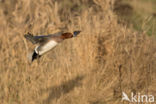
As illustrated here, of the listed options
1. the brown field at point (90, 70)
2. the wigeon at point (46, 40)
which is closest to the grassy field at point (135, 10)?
the brown field at point (90, 70)

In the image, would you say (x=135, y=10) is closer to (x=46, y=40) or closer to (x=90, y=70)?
(x=90, y=70)

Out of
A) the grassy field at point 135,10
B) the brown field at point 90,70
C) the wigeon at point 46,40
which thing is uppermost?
the wigeon at point 46,40

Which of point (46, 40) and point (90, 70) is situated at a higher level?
point (46, 40)

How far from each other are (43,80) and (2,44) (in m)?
1.13

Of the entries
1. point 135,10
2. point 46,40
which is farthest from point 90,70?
point 135,10

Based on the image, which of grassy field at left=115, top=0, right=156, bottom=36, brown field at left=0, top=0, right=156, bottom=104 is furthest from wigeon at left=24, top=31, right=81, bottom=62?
grassy field at left=115, top=0, right=156, bottom=36

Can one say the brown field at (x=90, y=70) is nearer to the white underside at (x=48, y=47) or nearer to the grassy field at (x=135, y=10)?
the white underside at (x=48, y=47)

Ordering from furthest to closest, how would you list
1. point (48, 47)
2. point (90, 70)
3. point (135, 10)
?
point (135, 10), point (90, 70), point (48, 47)

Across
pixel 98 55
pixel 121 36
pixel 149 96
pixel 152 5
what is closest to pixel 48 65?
pixel 98 55

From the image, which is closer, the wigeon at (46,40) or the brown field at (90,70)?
the wigeon at (46,40)

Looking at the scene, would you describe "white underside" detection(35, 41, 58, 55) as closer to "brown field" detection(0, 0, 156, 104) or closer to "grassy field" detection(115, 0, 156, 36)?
"brown field" detection(0, 0, 156, 104)

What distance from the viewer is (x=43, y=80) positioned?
4.77 metres

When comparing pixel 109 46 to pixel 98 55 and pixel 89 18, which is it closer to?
pixel 98 55

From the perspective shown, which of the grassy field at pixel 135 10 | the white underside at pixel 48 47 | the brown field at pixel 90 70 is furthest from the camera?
the grassy field at pixel 135 10
